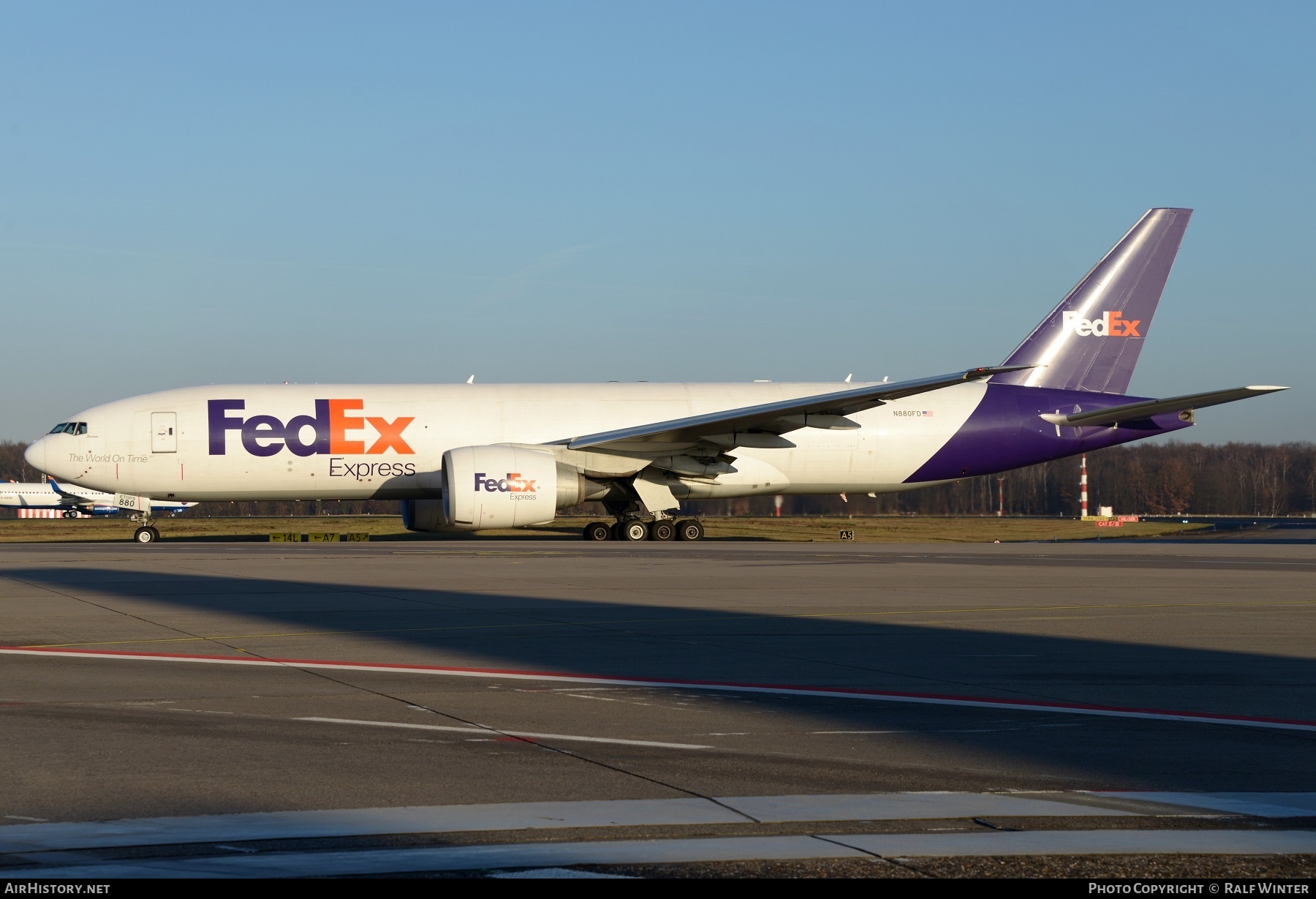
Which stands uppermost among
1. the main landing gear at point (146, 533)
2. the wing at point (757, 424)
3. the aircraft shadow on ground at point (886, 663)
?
the wing at point (757, 424)

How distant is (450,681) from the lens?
8141 millimetres

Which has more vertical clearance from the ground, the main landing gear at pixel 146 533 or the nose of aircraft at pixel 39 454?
the nose of aircraft at pixel 39 454

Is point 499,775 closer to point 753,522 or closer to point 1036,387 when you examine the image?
point 1036,387

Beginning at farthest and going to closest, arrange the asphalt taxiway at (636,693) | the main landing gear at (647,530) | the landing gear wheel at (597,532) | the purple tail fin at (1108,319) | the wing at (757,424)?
the purple tail fin at (1108,319) < the landing gear wheel at (597,532) < the main landing gear at (647,530) < the wing at (757,424) < the asphalt taxiway at (636,693)

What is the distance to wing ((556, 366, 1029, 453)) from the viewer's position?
2475 centimetres

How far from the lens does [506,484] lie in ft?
82.1

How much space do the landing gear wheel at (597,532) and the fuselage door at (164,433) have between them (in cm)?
968

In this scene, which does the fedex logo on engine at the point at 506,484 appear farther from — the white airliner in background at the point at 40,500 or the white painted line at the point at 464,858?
the white airliner in background at the point at 40,500

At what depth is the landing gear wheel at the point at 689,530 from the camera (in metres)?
28.5

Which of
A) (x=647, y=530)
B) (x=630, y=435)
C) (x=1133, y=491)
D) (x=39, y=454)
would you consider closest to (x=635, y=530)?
(x=647, y=530)

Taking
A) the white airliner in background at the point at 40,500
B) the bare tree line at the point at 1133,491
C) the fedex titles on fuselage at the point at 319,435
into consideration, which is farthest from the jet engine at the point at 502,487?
the white airliner in background at the point at 40,500

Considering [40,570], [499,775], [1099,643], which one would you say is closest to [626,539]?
[40,570]

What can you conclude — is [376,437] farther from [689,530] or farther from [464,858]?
[464,858]

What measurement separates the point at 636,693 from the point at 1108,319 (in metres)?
26.5
